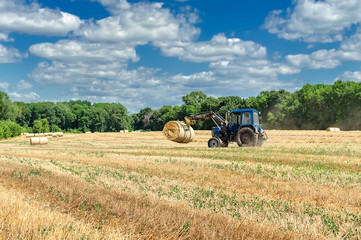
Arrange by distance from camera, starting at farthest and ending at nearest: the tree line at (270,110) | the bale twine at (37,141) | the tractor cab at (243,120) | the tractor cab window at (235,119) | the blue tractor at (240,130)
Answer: the tree line at (270,110) < the bale twine at (37,141) < the tractor cab window at (235,119) < the tractor cab at (243,120) < the blue tractor at (240,130)

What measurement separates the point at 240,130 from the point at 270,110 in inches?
2329

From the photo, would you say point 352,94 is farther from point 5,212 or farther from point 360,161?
point 5,212

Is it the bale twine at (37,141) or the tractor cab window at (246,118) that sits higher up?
the tractor cab window at (246,118)

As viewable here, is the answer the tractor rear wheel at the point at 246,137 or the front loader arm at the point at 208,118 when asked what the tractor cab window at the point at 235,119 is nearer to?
the tractor rear wheel at the point at 246,137

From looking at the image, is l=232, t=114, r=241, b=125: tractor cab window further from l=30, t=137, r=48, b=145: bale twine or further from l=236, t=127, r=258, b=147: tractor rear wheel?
l=30, t=137, r=48, b=145: bale twine

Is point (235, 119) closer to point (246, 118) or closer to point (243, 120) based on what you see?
point (243, 120)

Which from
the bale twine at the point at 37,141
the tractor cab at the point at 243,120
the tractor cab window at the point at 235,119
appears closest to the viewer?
the tractor cab at the point at 243,120

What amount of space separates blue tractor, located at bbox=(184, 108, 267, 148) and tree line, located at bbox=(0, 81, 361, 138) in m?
44.4

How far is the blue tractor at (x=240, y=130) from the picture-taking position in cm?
2603

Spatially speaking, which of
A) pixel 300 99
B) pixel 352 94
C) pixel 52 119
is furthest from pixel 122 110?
pixel 352 94

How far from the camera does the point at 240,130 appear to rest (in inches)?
1033

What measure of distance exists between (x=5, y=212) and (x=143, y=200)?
9.72 ft

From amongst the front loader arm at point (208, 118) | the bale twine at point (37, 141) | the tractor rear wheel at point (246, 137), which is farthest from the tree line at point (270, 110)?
the tractor rear wheel at point (246, 137)

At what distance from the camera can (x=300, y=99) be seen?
3007 inches
